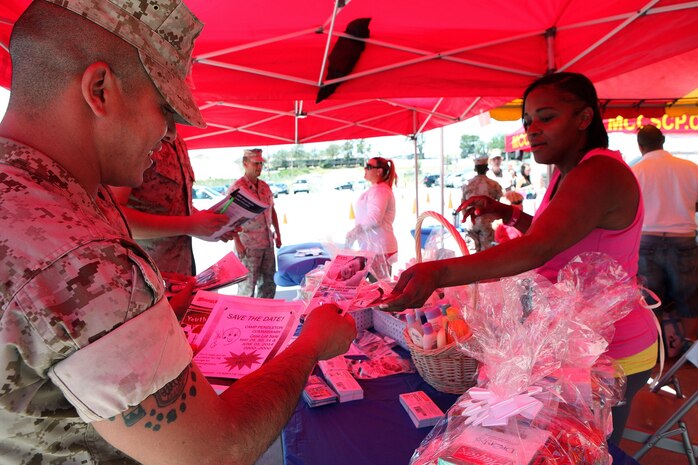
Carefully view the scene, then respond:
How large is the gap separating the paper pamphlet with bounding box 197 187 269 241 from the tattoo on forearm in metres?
1.63

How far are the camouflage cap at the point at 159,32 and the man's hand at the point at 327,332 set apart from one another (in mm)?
514

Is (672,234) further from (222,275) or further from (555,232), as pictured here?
(222,275)

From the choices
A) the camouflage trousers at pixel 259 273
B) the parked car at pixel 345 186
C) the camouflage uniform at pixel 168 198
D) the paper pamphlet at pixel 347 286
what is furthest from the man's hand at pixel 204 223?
the parked car at pixel 345 186

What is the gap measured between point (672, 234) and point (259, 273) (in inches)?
159

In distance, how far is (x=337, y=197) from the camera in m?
13.5

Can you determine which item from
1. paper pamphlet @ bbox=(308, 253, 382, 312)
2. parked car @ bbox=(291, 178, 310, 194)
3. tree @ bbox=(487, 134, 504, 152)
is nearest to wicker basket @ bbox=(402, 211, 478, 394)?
paper pamphlet @ bbox=(308, 253, 382, 312)

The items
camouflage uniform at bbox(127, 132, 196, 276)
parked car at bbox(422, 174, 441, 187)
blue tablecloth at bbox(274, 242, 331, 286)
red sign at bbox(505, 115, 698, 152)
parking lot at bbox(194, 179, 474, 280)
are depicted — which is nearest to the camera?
camouflage uniform at bbox(127, 132, 196, 276)

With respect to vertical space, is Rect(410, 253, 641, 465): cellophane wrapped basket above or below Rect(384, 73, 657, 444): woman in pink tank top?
below

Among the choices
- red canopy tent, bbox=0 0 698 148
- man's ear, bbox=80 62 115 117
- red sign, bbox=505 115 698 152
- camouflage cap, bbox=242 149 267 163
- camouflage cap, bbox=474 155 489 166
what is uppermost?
red canopy tent, bbox=0 0 698 148

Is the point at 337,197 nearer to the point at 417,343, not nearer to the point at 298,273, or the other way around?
the point at 298,273

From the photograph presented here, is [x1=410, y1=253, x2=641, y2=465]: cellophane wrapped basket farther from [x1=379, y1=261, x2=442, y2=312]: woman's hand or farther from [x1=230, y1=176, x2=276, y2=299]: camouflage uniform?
[x1=230, y1=176, x2=276, y2=299]: camouflage uniform

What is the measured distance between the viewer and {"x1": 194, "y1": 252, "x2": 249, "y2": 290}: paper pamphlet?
1625mm

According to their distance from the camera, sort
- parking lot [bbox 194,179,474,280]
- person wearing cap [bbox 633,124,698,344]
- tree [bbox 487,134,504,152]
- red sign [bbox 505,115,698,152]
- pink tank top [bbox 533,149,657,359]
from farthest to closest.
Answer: tree [bbox 487,134,504,152], parking lot [bbox 194,179,474,280], red sign [bbox 505,115,698,152], person wearing cap [bbox 633,124,698,344], pink tank top [bbox 533,149,657,359]

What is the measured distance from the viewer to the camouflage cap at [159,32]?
0.63 m
